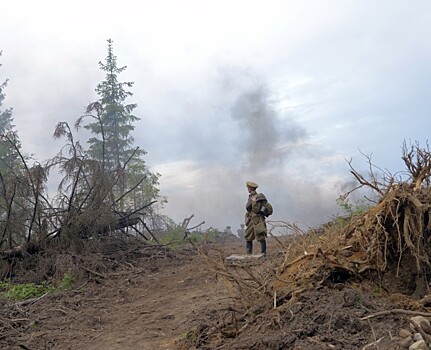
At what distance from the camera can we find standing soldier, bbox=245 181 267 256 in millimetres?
11320

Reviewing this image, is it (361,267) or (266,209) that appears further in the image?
(266,209)

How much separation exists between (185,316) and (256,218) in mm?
4219

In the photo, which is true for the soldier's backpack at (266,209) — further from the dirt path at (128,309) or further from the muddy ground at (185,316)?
the dirt path at (128,309)

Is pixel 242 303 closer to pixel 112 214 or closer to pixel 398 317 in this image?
pixel 398 317

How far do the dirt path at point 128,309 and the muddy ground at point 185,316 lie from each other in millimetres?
16

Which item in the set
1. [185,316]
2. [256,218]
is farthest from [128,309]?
[256,218]

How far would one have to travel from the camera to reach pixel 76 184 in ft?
41.4

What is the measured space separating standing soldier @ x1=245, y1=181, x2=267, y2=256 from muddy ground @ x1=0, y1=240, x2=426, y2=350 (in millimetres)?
990

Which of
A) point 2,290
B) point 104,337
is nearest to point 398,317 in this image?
point 104,337

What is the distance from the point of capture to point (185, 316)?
758 centimetres

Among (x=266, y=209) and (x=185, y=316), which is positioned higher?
(x=266, y=209)

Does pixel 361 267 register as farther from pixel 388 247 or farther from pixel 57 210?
pixel 57 210

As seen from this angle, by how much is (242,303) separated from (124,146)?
80.2 ft

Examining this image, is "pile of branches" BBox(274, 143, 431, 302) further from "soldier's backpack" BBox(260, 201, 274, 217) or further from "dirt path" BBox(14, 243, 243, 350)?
"soldier's backpack" BBox(260, 201, 274, 217)
